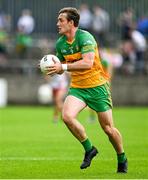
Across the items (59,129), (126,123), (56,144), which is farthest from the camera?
(126,123)

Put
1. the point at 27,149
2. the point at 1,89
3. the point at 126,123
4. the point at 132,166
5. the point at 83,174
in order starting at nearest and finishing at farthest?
the point at 83,174 → the point at 132,166 → the point at 27,149 → the point at 126,123 → the point at 1,89

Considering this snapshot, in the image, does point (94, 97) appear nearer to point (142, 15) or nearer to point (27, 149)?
point (27, 149)

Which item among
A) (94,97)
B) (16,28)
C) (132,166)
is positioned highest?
(94,97)

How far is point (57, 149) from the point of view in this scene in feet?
57.8

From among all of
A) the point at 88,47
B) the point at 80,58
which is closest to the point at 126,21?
the point at 80,58

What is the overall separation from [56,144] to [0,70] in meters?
18.0

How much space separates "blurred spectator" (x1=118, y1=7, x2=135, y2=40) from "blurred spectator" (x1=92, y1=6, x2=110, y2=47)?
0.65 meters

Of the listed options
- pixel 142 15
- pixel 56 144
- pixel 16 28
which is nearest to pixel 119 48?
pixel 142 15

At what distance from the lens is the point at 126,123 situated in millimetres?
26609

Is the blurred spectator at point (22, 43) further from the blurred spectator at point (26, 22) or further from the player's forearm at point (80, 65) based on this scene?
the player's forearm at point (80, 65)

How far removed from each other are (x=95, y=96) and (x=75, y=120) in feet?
1.78

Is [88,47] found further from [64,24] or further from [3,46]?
[3,46]

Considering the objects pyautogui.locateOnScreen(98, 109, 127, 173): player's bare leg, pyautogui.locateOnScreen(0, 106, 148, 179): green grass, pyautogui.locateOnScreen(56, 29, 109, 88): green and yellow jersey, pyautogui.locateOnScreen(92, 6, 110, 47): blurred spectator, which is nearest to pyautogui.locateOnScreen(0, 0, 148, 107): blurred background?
pyautogui.locateOnScreen(92, 6, 110, 47): blurred spectator

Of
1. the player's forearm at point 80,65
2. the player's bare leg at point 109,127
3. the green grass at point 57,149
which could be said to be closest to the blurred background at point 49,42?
the green grass at point 57,149
